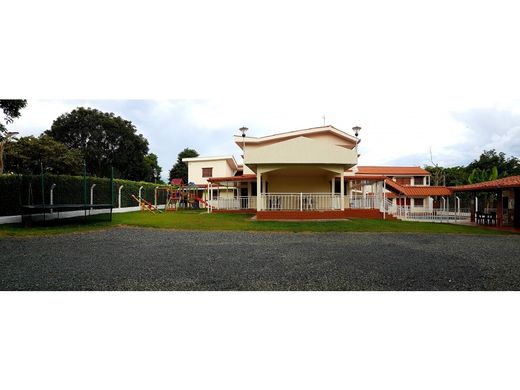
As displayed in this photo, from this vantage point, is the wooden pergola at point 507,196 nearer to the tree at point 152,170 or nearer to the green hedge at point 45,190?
the green hedge at point 45,190

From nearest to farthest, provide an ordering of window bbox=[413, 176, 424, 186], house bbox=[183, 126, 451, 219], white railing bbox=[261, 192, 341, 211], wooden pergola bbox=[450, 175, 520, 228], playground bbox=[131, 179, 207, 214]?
wooden pergola bbox=[450, 175, 520, 228] → house bbox=[183, 126, 451, 219] → white railing bbox=[261, 192, 341, 211] → playground bbox=[131, 179, 207, 214] → window bbox=[413, 176, 424, 186]

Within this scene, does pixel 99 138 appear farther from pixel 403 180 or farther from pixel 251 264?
pixel 403 180

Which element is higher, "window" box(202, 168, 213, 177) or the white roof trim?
the white roof trim

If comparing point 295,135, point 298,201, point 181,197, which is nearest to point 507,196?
point 298,201

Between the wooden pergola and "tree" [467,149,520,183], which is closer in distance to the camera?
the wooden pergola

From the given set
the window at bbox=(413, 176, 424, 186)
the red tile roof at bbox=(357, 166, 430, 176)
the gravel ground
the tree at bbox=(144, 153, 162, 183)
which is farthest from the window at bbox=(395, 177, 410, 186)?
the tree at bbox=(144, 153, 162, 183)

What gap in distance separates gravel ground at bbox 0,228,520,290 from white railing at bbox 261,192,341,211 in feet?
13.7

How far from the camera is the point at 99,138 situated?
14.1 meters

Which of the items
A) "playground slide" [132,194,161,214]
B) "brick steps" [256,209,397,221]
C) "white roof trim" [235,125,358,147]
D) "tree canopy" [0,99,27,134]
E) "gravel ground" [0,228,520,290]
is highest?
"white roof trim" [235,125,358,147]

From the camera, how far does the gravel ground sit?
3.18 m

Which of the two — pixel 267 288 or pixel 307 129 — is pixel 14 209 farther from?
pixel 307 129

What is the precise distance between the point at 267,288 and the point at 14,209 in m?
7.59

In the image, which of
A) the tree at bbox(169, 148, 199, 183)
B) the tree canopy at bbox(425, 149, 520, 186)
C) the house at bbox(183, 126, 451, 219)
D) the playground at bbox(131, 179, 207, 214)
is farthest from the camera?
the tree at bbox(169, 148, 199, 183)

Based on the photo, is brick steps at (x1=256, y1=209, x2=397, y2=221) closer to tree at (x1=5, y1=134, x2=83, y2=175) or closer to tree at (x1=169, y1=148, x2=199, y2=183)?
tree at (x1=5, y1=134, x2=83, y2=175)
